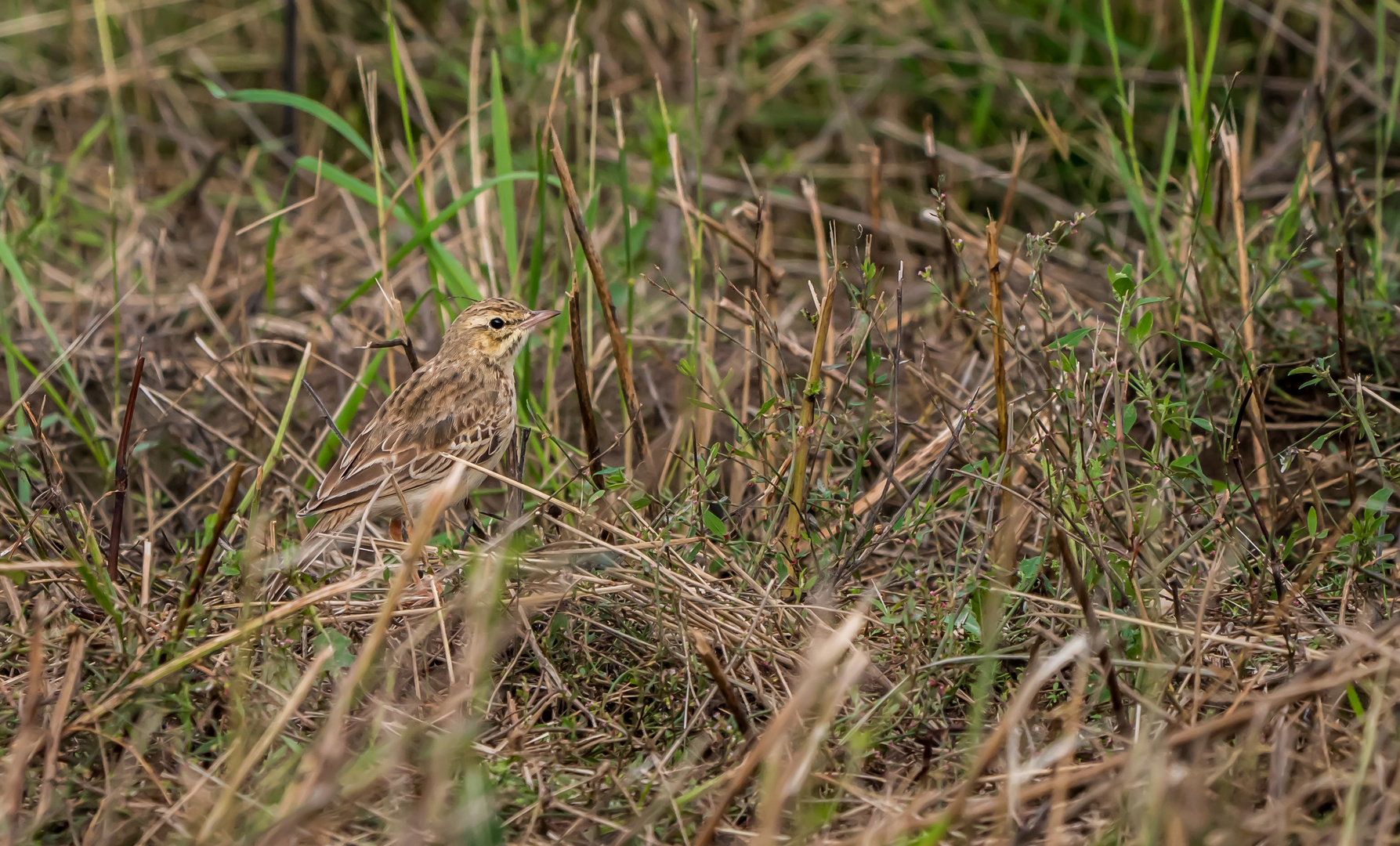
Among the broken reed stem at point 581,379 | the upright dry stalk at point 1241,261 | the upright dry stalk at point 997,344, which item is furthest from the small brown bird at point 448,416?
the upright dry stalk at point 1241,261

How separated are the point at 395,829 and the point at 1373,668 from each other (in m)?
1.91

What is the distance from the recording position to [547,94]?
6.16 meters

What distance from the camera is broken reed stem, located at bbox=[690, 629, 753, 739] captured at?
2627 mm

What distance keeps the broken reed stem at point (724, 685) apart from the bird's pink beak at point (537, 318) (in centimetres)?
169

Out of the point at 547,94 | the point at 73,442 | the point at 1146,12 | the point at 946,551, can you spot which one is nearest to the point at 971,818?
the point at 946,551

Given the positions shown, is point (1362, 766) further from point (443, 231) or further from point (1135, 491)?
point (443, 231)

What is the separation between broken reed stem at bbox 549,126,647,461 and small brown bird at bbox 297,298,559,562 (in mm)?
388

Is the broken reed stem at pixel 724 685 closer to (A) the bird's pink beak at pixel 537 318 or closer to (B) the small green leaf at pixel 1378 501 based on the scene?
(B) the small green leaf at pixel 1378 501

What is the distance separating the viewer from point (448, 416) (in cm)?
426

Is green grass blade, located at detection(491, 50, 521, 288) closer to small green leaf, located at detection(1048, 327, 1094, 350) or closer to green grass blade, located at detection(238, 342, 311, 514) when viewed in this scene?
green grass blade, located at detection(238, 342, 311, 514)

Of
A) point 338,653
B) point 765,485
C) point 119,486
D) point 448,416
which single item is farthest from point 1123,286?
point 119,486

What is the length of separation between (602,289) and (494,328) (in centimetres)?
63

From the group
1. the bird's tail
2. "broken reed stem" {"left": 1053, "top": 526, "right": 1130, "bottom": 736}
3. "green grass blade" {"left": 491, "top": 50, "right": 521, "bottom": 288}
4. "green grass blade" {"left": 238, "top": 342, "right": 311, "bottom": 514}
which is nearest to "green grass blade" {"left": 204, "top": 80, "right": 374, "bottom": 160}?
"green grass blade" {"left": 491, "top": 50, "right": 521, "bottom": 288}

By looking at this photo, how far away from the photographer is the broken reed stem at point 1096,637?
2625 mm
